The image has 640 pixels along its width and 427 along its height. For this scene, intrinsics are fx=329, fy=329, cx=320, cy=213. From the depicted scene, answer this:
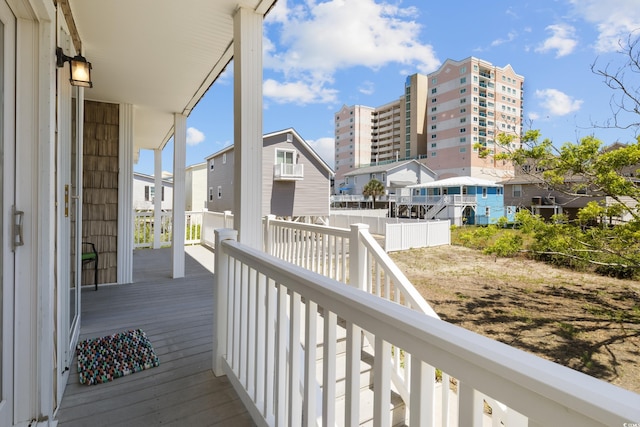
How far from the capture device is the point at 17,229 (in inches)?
58.5

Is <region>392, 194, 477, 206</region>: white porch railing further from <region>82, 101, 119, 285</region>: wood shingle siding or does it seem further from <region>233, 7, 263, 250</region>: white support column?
<region>233, 7, 263, 250</region>: white support column

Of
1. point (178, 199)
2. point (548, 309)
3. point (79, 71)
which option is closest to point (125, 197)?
point (178, 199)

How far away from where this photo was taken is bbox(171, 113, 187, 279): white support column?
4.71 metres

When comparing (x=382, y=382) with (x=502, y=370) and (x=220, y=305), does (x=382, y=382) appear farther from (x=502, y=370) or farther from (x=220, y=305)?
(x=220, y=305)

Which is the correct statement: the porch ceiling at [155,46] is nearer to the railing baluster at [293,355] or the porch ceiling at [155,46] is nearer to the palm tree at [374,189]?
the railing baluster at [293,355]

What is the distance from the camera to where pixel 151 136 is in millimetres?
6797

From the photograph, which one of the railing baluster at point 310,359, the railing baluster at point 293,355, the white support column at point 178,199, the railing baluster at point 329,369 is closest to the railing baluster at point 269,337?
the railing baluster at point 293,355

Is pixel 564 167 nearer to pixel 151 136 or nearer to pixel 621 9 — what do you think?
pixel 621 9

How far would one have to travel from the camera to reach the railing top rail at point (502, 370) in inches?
16.7

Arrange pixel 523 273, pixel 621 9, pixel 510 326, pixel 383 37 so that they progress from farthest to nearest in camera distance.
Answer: pixel 383 37 < pixel 523 273 < pixel 510 326 < pixel 621 9

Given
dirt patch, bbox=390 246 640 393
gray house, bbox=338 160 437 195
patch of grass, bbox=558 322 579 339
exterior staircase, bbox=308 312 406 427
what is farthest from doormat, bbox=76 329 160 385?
gray house, bbox=338 160 437 195

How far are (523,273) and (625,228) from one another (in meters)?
3.12

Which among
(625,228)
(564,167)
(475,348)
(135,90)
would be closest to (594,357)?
(625,228)

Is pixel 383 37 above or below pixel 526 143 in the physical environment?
above
